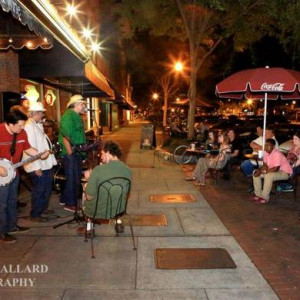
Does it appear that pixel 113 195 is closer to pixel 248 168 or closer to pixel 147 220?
Answer: pixel 147 220

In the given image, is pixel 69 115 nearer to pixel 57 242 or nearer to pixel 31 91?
pixel 57 242

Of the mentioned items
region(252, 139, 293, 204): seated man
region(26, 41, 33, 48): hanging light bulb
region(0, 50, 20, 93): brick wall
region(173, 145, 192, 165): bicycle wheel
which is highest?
region(26, 41, 33, 48): hanging light bulb

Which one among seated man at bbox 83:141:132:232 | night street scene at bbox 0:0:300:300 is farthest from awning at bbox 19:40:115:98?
seated man at bbox 83:141:132:232

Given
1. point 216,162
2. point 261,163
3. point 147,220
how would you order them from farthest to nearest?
point 216,162 < point 261,163 < point 147,220

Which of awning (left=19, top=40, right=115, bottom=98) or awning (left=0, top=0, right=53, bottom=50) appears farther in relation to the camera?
awning (left=19, top=40, right=115, bottom=98)

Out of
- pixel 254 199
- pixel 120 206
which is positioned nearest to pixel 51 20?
pixel 120 206

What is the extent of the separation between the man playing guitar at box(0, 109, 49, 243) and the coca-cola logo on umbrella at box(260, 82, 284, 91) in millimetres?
4667

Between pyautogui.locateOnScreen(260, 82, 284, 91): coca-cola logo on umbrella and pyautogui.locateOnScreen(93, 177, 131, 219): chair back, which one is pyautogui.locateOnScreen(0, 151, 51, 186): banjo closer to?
pyautogui.locateOnScreen(93, 177, 131, 219): chair back

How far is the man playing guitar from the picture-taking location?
5.27m

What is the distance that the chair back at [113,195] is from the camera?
16.2 ft

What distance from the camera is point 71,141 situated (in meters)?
6.60

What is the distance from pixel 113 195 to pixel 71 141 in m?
2.00

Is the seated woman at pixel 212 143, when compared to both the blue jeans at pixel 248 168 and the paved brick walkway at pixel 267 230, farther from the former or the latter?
the paved brick walkway at pixel 267 230

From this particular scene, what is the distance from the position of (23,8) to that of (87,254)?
3240 mm
